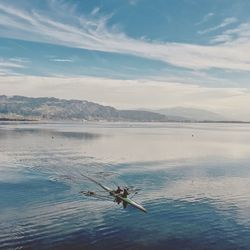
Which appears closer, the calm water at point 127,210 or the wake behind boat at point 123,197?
the calm water at point 127,210

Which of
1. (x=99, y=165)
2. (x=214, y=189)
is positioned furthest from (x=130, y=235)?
(x=99, y=165)

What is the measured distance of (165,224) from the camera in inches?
1694

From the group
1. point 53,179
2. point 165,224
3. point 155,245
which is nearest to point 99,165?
point 53,179

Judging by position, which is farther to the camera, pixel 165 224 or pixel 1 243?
pixel 165 224

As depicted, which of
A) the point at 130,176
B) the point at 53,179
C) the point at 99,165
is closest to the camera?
the point at 53,179

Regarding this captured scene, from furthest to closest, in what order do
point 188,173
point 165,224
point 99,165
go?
point 99,165, point 188,173, point 165,224

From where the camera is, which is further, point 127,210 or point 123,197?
point 123,197

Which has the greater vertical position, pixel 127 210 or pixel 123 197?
pixel 123 197

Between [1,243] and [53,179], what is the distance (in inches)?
1331

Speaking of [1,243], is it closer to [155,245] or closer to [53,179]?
[155,245]

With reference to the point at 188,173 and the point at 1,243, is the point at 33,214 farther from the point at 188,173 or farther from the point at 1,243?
the point at 188,173

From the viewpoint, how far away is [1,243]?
35312 millimetres

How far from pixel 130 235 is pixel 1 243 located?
39.7 feet

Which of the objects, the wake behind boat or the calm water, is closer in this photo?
the calm water
